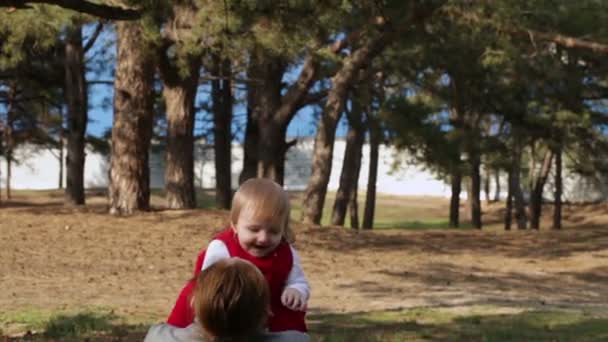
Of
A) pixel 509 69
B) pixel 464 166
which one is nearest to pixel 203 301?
pixel 464 166

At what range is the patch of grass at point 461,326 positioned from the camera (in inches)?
241

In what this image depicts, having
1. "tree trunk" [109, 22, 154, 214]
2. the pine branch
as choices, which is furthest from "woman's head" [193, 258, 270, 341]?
"tree trunk" [109, 22, 154, 214]

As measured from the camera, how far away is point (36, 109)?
24547 mm

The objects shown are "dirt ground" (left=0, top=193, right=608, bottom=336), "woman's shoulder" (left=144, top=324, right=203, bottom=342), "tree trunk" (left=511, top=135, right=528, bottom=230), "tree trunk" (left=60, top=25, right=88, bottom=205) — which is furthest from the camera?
"tree trunk" (left=511, top=135, right=528, bottom=230)

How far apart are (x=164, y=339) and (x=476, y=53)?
14717 millimetres

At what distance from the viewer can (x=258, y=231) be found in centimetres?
282

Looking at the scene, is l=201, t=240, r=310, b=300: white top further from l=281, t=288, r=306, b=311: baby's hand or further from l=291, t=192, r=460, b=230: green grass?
l=291, t=192, r=460, b=230: green grass

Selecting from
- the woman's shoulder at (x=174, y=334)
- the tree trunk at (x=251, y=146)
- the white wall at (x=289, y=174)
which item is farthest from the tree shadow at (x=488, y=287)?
the white wall at (x=289, y=174)

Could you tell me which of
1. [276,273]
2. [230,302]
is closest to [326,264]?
[276,273]

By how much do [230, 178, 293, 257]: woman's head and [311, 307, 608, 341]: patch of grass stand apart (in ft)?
9.94

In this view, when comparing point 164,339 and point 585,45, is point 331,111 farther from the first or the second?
point 164,339

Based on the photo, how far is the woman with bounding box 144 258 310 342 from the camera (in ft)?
6.57

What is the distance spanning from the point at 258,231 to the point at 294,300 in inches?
9.7

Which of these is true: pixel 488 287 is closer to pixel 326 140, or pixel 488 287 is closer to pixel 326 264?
pixel 326 264
